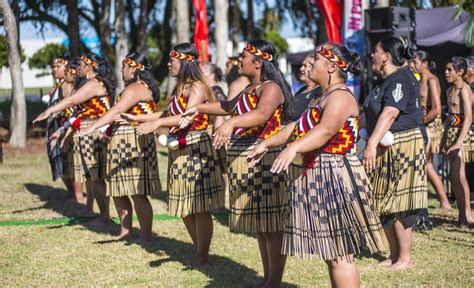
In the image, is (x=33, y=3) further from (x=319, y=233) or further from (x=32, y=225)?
(x=319, y=233)

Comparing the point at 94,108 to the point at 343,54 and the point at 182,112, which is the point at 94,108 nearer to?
the point at 182,112

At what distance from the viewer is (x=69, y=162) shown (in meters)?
9.62

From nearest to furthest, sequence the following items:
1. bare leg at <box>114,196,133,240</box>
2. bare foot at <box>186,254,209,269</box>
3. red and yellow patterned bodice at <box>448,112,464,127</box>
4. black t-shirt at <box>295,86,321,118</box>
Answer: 1. bare foot at <box>186,254,209,269</box>
2. black t-shirt at <box>295,86,321,118</box>
3. bare leg at <box>114,196,133,240</box>
4. red and yellow patterned bodice at <box>448,112,464,127</box>

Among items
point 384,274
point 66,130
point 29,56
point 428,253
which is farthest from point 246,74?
point 29,56

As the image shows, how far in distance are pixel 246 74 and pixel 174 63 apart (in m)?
1.12

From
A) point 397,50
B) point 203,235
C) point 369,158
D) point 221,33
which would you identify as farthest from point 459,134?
point 221,33

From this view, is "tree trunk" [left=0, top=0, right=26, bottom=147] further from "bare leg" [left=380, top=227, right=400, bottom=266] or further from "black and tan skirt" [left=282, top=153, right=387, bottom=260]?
"black and tan skirt" [left=282, top=153, right=387, bottom=260]

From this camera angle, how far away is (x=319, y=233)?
14.4 feet

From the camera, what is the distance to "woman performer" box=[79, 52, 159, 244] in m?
7.11

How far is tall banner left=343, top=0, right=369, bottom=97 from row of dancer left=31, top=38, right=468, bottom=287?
6.56m

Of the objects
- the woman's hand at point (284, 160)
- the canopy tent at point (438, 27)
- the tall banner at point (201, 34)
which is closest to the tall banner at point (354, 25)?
the canopy tent at point (438, 27)

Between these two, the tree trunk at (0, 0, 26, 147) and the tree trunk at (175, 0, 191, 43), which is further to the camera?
the tree trunk at (175, 0, 191, 43)

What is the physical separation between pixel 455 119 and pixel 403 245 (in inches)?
94.2

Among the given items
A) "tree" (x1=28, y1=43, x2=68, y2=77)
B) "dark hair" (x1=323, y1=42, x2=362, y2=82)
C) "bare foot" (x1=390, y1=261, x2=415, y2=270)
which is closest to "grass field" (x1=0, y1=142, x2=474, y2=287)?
"bare foot" (x1=390, y1=261, x2=415, y2=270)
